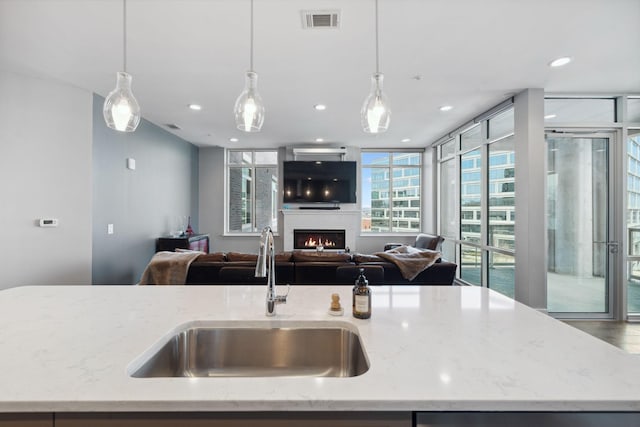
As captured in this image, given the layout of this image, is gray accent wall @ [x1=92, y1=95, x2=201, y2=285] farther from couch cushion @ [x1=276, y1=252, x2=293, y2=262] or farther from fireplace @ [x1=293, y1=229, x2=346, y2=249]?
fireplace @ [x1=293, y1=229, x2=346, y2=249]

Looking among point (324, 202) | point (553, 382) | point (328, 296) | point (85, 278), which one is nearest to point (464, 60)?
point (328, 296)

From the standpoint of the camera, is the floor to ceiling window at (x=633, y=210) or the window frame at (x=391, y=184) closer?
the floor to ceiling window at (x=633, y=210)

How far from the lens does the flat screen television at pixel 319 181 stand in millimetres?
6355

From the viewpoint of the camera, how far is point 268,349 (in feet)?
3.98

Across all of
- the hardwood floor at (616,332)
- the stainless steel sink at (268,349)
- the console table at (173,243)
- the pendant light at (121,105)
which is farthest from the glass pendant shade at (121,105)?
the hardwood floor at (616,332)

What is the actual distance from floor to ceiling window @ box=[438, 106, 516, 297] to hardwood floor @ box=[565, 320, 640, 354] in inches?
31.9

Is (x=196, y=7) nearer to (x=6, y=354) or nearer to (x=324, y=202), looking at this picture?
(x=6, y=354)

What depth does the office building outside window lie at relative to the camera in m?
6.93

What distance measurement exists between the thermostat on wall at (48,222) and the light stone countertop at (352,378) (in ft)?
7.28

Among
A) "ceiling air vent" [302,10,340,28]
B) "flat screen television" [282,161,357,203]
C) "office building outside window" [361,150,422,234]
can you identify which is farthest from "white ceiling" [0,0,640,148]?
"office building outside window" [361,150,422,234]

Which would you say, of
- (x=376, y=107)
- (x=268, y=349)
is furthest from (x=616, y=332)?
(x=268, y=349)

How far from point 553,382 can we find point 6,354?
153 cm

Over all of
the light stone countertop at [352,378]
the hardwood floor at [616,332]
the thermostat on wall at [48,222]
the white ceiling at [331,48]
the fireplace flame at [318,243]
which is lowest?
the hardwood floor at [616,332]

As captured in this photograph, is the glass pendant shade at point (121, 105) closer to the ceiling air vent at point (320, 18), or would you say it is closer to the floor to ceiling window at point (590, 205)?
the ceiling air vent at point (320, 18)
